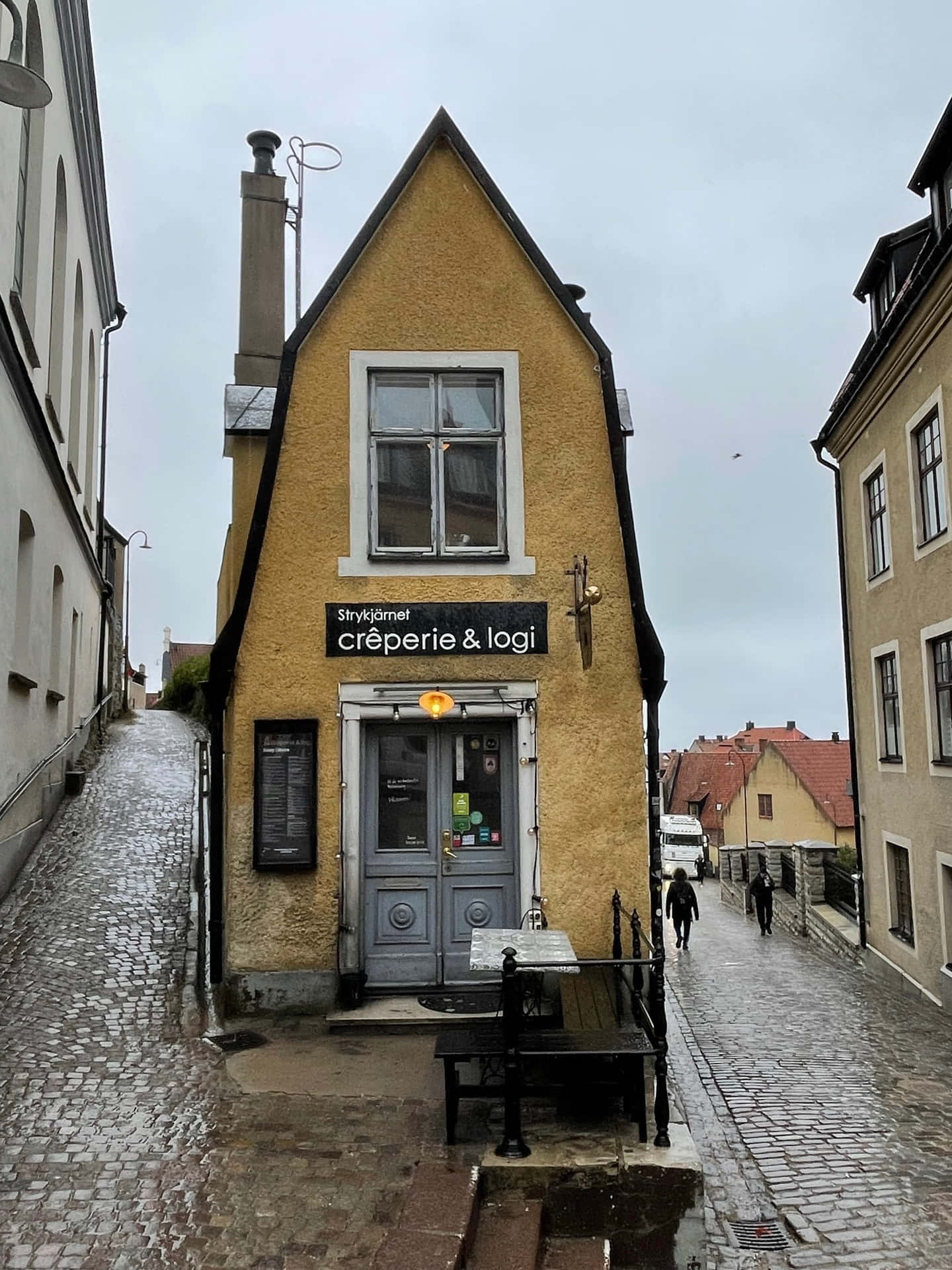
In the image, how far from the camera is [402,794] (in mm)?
8836

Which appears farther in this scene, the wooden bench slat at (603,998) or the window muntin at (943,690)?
the window muntin at (943,690)

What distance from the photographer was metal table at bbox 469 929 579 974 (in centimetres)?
598

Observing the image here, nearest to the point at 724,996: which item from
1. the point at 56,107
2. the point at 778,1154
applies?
the point at 778,1154

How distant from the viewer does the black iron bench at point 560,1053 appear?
218 inches

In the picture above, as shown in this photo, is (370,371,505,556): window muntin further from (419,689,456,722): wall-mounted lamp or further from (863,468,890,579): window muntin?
(863,468,890,579): window muntin

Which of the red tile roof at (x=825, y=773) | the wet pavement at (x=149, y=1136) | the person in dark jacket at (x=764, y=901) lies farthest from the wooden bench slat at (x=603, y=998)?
the red tile roof at (x=825, y=773)

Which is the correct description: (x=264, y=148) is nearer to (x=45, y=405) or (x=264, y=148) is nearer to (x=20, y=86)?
(x=45, y=405)

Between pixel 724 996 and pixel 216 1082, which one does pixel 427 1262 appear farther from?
pixel 724 996

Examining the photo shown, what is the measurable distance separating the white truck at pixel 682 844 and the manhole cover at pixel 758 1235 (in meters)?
48.2

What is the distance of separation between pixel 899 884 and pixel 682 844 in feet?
130

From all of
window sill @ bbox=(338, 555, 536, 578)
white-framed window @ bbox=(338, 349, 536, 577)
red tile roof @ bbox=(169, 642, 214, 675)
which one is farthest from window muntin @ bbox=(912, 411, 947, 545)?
red tile roof @ bbox=(169, 642, 214, 675)

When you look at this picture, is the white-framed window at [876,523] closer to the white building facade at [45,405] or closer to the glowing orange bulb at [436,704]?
the glowing orange bulb at [436,704]

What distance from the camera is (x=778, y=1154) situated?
6.84 m

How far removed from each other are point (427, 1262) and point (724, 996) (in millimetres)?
9906
